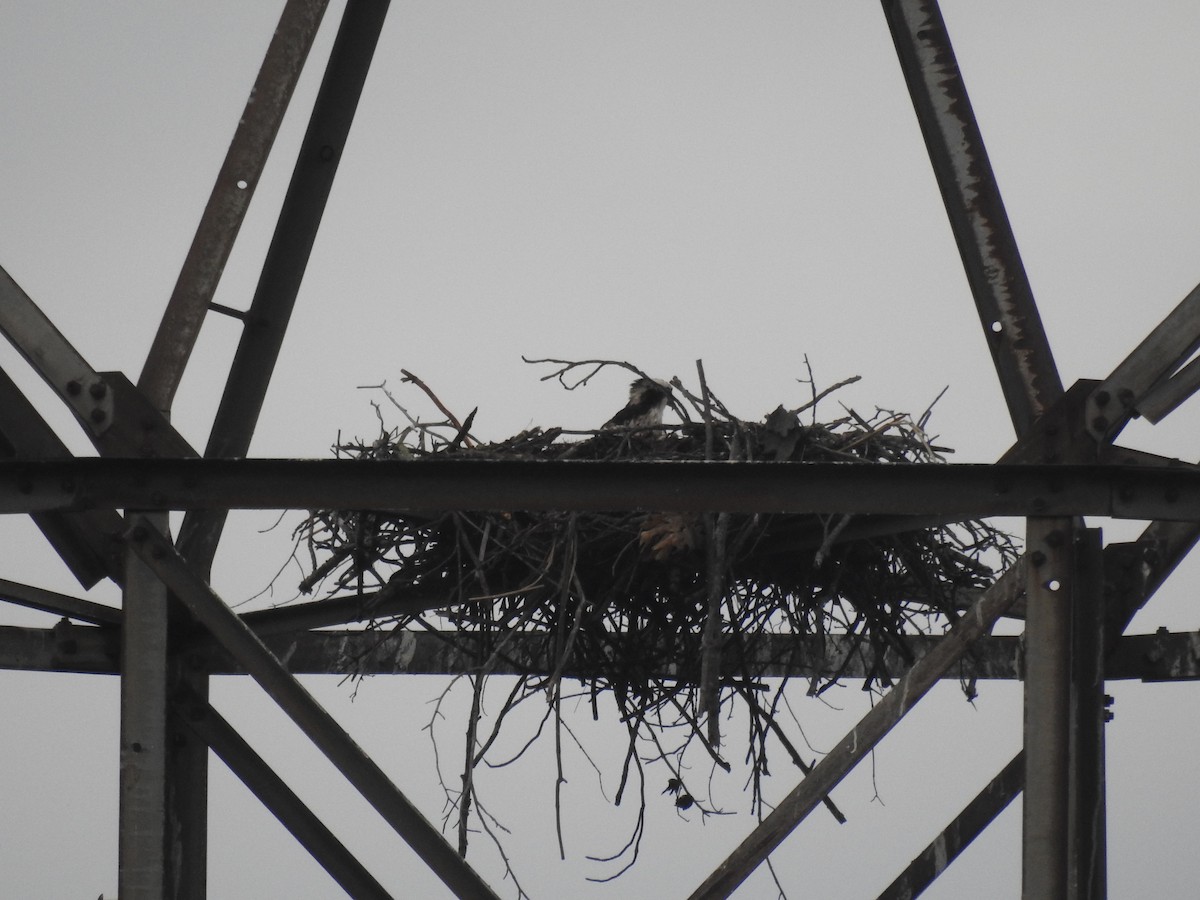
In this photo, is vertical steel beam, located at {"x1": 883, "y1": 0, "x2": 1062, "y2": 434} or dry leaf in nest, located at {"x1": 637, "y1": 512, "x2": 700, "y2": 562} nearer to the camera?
Result: vertical steel beam, located at {"x1": 883, "y1": 0, "x2": 1062, "y2": 434}

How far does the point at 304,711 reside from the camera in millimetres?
3523

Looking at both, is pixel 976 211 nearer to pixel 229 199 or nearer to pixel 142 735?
pixel 229 199

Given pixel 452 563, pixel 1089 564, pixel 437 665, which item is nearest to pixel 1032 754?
pixel 1089 564

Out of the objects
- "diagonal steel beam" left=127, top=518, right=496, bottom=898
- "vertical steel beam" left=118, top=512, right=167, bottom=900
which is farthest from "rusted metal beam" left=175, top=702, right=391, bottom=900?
"vertical steel beam" left=118, top=512, right=167, bottom=900

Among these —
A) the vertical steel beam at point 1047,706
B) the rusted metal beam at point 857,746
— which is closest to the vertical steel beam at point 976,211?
the vertical steel beam at point 1047,706

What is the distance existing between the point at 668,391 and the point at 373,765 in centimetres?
229

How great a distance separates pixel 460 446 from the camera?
18.0ft

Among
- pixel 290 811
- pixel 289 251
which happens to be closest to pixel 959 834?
pixel 290 811

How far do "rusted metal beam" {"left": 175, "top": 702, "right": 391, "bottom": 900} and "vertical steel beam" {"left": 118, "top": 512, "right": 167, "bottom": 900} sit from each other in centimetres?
33

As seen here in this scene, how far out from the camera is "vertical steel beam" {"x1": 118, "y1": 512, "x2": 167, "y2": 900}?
3.29 meters

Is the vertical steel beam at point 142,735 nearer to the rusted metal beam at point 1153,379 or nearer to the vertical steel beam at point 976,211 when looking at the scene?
the vertical steel beam at point 976,211

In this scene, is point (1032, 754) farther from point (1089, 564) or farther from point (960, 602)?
point (960, 602)

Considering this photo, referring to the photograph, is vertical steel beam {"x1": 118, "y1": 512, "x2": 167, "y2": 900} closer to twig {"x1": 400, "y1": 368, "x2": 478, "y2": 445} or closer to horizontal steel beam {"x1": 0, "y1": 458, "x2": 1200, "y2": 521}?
horizontal steel beam {"x1": 0, "y1": 458, "x2": 1200, "y2": 521}

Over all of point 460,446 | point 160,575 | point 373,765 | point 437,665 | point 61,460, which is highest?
point 460,446
